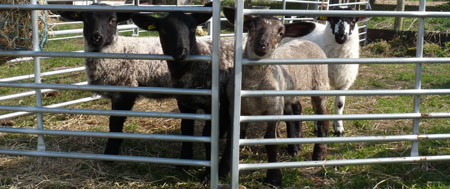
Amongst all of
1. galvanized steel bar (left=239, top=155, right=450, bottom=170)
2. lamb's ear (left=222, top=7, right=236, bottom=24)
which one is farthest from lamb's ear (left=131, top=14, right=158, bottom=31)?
galvanized steel bar (left=239, top=155, right=450, bottom=170)

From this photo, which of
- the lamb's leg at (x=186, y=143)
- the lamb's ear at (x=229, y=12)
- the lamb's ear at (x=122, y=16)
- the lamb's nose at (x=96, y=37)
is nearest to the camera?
the lamb's ear at (x=229, y=12)

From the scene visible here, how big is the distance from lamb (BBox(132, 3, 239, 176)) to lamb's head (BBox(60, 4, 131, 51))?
373 millimetres

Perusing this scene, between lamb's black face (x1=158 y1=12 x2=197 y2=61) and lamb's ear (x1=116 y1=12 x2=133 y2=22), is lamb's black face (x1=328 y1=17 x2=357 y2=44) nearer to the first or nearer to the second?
lamb's black face (x1=158 y1=12 x2=197 y2=61)

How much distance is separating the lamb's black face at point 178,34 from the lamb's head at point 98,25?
696 millimetres

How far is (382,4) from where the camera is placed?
1672 centimetres

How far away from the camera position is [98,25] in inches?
182

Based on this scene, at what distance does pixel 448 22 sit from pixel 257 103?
1235 cm

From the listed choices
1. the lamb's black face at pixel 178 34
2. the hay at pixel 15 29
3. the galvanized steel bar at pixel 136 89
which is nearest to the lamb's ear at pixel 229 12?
the lamb's black face at pixel 178 34

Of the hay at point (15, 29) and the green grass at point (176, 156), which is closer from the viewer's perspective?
the green grass at point (176, 156)

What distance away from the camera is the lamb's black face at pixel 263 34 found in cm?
394

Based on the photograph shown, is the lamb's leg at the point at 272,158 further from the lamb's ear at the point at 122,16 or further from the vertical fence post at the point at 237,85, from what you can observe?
the lamb's ear at the point at 122,16

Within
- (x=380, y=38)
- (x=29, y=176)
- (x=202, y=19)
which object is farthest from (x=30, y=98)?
(x=380, y=38)

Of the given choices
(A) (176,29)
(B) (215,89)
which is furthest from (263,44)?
(A) (176,29)

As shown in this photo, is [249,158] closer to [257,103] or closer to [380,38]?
[257,103]
